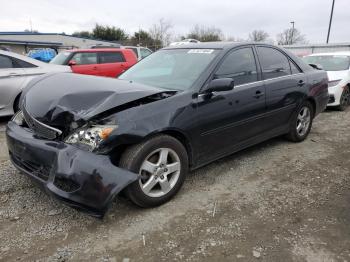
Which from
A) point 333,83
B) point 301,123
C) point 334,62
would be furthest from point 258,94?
point 334,62

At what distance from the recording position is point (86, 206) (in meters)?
2.62

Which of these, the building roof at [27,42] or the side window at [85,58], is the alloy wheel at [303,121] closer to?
the side window at [85,58]

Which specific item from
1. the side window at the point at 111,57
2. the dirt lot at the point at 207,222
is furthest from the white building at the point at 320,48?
the dirt lot at the point at 207,222

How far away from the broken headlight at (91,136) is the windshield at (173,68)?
1070 mm

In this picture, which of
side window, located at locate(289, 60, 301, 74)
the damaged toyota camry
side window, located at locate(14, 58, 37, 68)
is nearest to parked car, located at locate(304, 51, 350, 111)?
side window, located at locate(289, 60, 301, 74)

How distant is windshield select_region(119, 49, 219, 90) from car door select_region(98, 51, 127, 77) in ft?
19.2

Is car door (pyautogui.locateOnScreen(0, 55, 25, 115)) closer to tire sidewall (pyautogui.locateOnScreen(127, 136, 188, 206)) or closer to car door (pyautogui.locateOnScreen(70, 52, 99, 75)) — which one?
car door (pyautogui.locateOnScreen(70, 52, 99, 75))

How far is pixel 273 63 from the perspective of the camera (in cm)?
455

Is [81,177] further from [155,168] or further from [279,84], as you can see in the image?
[279,84]

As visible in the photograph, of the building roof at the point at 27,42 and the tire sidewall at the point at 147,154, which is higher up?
the building roof at the point at 27,42

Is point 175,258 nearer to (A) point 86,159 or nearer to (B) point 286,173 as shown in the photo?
(A) point 86,159

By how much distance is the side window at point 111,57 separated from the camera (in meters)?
10.3

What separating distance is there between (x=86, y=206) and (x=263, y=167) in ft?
8.13

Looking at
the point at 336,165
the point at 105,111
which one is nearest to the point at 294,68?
the point at 336,165
